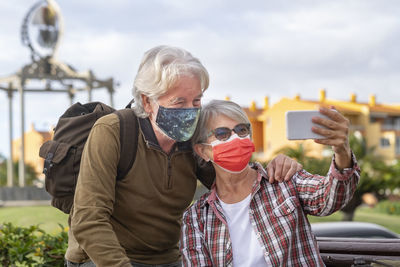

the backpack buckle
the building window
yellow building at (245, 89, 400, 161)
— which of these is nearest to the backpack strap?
the backpack buckle

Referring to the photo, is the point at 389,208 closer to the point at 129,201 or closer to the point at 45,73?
the point at 45,73

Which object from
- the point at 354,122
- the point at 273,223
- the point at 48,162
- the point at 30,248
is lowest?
the point at 354,122

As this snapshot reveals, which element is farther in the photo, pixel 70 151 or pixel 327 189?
pixel 70 151

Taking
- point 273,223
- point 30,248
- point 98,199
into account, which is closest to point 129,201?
point 98,199

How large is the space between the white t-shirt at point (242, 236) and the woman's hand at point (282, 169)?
157 millimetres

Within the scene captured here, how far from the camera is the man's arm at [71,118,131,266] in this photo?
7.51ft

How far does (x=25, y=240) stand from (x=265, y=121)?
159 feet

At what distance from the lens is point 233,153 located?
2570 mm

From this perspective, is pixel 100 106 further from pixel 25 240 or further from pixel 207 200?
pixel 25 240

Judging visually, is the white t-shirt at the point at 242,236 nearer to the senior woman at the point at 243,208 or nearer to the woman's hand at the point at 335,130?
the senior woman at the point at 243,208

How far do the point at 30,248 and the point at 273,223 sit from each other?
2.69 metres

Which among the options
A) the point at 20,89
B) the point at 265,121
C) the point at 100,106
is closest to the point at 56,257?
the point at 100,106

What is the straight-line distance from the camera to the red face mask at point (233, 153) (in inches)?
101

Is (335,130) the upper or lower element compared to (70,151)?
upper
